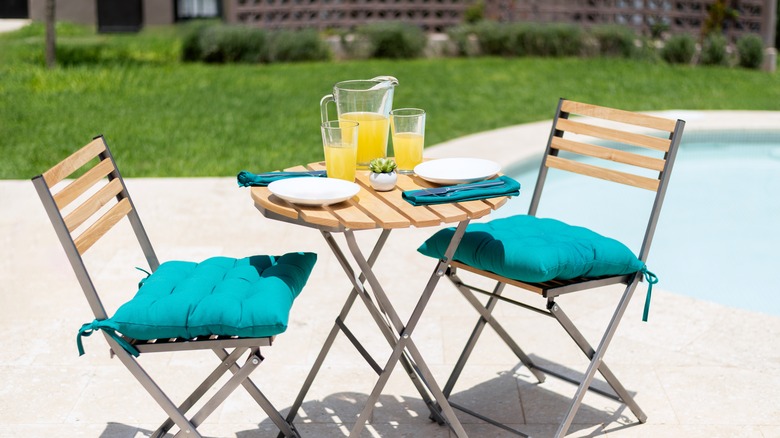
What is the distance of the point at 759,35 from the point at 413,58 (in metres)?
4.22

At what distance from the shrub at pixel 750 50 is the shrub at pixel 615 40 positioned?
47.7 inches

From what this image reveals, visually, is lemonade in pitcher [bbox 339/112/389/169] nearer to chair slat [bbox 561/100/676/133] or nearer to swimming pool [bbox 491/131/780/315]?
chair slat [bbox 561/100/676/133]

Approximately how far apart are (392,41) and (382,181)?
345 inches

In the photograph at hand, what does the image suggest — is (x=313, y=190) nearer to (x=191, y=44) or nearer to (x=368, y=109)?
(x=368, y=109)

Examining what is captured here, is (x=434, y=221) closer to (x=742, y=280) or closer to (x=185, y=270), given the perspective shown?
(x=185, y=270)

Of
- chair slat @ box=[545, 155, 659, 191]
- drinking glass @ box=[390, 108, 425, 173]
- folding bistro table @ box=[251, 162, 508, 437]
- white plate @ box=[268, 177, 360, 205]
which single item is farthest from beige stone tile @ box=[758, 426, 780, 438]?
white plate @ box=[268, 177, 360, 205]

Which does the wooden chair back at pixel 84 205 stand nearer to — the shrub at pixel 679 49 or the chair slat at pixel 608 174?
the chair slat at pixel 608 174

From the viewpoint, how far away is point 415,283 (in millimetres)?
3883

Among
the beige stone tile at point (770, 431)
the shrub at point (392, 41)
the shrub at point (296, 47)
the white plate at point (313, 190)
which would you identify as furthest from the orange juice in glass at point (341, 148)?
the shrub at point (392, 41)

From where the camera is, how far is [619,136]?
2.79 metres

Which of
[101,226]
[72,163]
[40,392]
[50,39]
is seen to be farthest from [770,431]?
[50,39]

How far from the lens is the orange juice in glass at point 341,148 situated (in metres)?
2.51

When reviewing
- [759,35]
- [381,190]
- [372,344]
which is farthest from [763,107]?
[381,190]

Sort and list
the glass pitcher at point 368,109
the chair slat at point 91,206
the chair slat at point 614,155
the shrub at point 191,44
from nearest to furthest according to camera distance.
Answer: the chair slat at point 91,206
the glass pitcher at point 368,109
the chair slat at point 614,155
the shrub at point 191,44
